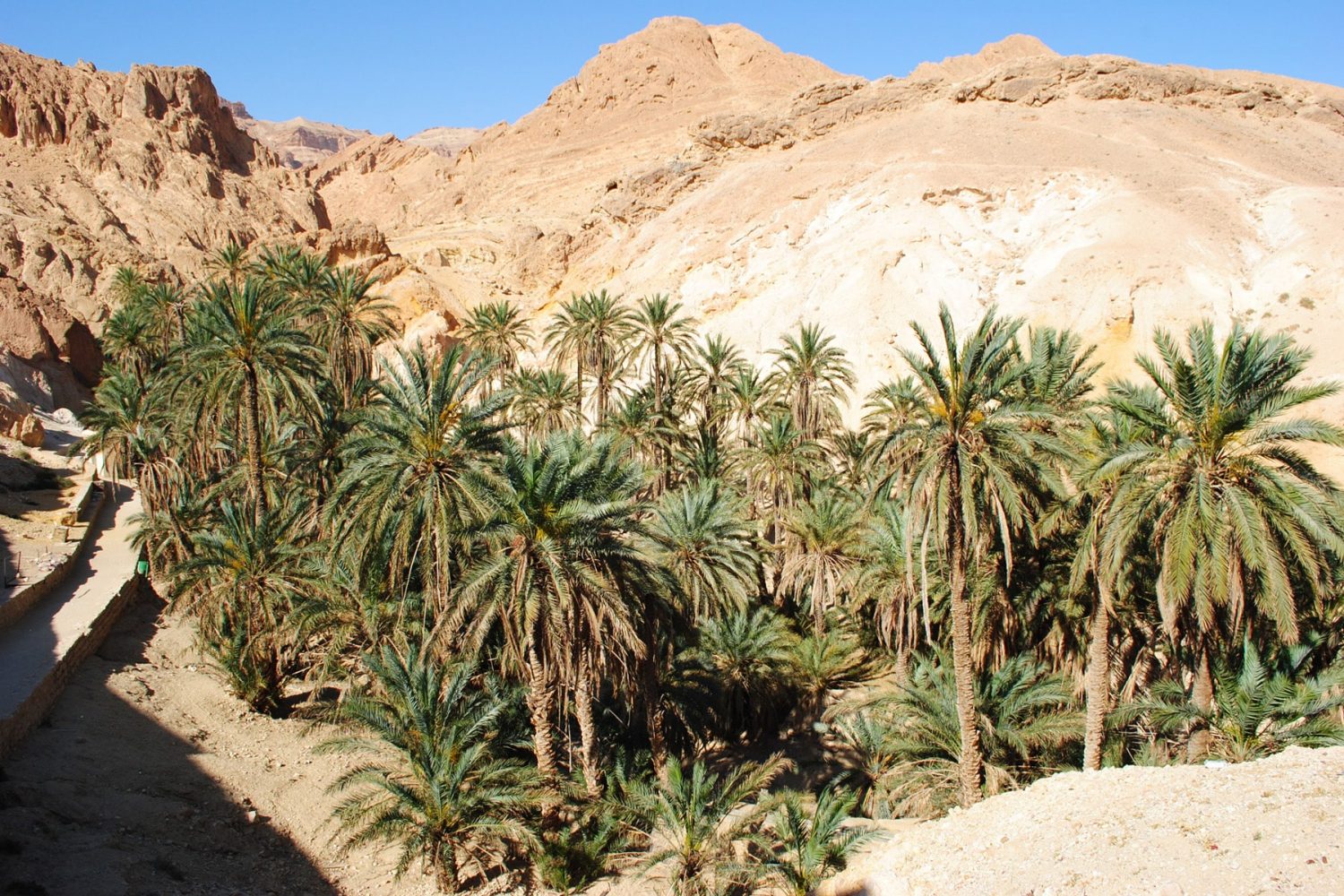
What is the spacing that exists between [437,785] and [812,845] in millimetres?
5893

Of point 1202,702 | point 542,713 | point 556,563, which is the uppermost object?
point 556,563

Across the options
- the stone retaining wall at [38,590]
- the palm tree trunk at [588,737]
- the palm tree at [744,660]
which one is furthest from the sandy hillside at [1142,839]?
the stone retaining wall at [38,590]

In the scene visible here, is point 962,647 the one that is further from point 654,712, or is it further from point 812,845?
point 654,712

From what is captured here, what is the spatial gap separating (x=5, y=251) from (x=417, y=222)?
132ft

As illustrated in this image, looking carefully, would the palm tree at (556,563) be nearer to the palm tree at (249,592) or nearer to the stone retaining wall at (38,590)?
the palm tree at (249,592)

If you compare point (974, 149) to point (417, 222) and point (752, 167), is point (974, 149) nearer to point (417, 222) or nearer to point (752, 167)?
point (752, 167)

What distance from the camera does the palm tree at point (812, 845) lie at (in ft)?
43.8

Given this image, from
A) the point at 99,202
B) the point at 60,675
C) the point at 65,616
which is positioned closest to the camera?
the point at 60,675

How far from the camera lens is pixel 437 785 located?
45.0ft

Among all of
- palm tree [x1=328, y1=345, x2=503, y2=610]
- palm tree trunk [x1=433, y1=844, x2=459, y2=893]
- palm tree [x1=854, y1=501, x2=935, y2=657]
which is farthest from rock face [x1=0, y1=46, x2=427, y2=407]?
palm tree [x1=854, y1=501, x2=935, y2=657]

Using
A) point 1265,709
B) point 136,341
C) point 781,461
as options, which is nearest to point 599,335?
point 781,461

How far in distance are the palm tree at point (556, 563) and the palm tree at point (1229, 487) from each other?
25.3 ft

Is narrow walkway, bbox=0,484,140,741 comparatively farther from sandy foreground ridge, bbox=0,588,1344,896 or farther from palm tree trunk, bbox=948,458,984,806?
palm tree trunk, bbox=948,458,984,806

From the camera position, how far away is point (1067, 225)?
4162 centimetres
